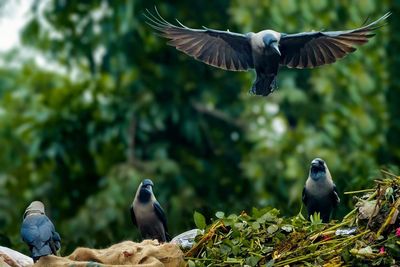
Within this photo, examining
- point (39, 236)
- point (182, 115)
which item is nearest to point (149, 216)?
point (39, 236)

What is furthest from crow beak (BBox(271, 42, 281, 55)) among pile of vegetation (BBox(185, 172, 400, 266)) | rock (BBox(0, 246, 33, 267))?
rock (BBox(0, 246, 33, 267))

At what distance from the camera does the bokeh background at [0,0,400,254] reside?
18.0 metres

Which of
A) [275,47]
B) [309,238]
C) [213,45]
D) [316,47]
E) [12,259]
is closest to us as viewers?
[309,238]

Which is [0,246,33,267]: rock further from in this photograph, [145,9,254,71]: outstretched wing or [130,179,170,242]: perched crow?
[145,9,254,71]: outstretched wing

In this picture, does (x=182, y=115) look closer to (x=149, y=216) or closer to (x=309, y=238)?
(x=149, y=216)

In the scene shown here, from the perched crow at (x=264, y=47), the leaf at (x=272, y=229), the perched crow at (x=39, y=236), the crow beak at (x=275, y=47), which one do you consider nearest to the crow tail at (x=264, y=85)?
the perched crow at (x=264, y=47)

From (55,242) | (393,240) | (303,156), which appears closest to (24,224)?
(55,242)

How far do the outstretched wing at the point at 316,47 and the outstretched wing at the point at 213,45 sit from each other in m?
0.28

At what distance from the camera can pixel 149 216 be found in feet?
31.3

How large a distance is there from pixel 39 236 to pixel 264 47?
2.15 meters

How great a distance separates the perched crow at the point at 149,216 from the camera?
952 cm

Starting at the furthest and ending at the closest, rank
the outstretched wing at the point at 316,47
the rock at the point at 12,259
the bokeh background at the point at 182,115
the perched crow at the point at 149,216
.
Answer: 1. the bokeh background at the point at 182,115
2. the perched crow at the point at 149,216
3. the outstretched wing at the point at 316,47
4. the rock at the point at 12,259

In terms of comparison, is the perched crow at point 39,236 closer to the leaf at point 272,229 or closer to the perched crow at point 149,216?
the leaf at point 272,229

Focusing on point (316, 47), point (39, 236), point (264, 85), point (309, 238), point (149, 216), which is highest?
point (316, 47)
